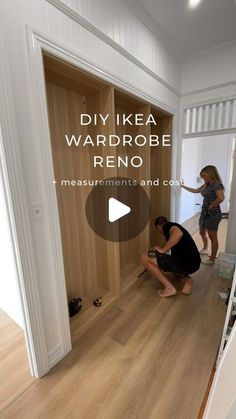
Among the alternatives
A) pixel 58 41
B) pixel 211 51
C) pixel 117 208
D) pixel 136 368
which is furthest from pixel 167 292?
pixel 211 51

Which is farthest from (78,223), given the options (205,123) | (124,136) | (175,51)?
(175,51)

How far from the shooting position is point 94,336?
173 cm

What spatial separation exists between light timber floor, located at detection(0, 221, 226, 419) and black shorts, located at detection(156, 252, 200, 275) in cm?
33

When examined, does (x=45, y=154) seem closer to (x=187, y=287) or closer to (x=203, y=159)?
(x=187, y=287)

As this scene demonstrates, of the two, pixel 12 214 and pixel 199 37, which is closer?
pixel 12 214

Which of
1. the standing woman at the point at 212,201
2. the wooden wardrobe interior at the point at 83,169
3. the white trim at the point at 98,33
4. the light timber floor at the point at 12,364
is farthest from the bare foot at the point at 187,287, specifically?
the white trim at the point at 98,33

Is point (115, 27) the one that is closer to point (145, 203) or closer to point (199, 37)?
point (199, 37)

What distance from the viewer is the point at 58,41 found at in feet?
3.94

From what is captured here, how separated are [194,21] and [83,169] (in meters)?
1.96

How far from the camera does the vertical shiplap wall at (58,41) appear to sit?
1.02 meters

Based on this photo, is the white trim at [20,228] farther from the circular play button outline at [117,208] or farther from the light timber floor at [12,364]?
the circular play button outline at [117,208]

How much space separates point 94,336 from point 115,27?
2.67m

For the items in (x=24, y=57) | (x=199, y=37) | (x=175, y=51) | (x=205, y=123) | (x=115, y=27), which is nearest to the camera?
(x=24, y=57)

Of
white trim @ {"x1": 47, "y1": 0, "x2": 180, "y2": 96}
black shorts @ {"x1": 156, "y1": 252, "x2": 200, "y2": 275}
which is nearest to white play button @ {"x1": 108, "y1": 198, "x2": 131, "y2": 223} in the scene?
black shorts @ {"x1": 156, "y1": 252, "x2": 200, "y2": 275}
